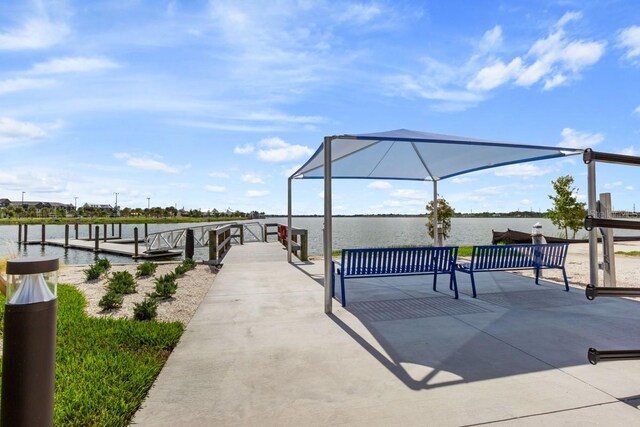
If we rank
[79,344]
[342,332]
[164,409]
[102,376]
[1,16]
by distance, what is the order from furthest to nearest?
[1,16], [342,332], [79,344], [102,376], [164,409]

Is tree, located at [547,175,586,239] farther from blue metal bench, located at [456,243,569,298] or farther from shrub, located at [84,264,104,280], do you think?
shrub, located at [84,264,104,280]

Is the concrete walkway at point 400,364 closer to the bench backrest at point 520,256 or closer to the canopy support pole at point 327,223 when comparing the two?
the canopy support pole at point 327,223

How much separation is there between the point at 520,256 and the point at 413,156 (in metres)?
3.69

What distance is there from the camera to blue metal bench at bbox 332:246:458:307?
223 inches

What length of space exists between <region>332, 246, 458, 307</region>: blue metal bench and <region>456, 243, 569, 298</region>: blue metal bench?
1.54 feet

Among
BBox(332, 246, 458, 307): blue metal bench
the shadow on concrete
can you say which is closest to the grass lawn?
the shadow on concrete

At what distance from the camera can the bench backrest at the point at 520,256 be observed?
638 cm

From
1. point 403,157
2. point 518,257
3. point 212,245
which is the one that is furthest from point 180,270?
point 518,257

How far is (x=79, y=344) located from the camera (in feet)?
12.0

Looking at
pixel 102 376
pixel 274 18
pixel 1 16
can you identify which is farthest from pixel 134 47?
pixel 102 376

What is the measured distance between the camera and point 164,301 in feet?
18.7

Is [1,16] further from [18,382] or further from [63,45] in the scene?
[18,382]

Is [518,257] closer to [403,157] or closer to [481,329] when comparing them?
[481,329]

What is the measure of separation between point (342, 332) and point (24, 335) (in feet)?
10.9
